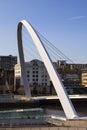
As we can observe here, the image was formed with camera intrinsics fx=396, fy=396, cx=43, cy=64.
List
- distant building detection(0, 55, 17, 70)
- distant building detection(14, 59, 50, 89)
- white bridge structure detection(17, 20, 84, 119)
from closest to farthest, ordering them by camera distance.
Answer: white bridge structure detection(17, 20, 84, 119)
distant building detection(14, 59, 50, 89)
distant building detection(0, 55, 17, 70)

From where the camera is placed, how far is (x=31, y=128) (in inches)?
618

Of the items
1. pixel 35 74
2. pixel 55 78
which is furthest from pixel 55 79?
pixel 35 74

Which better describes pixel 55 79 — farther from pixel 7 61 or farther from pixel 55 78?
pixel 7 61

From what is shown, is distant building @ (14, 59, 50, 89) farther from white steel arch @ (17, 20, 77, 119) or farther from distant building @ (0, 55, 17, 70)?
white steel arch @ (17, 20, 77, 119)

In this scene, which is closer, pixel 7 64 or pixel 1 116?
pixel 1 116

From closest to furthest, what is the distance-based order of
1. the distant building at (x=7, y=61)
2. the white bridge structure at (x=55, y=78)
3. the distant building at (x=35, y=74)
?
the white bridge structure at (x=55, y=78), the distant building at (x=35, y=74), the distant building at (x=7, y=61)

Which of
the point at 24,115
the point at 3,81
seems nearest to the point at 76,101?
the point at 3,81

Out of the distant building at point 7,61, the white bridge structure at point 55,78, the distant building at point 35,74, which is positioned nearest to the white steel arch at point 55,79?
the white bridge structure at point 55,78

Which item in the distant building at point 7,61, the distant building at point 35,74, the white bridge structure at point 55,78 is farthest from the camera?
the distant building at point 7,61

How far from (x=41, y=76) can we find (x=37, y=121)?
268ft

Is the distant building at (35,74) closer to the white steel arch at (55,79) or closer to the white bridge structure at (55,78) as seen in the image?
the white bridge structure at (55,78)

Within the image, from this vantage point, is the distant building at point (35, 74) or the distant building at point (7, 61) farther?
the distant building at point (7, 61)

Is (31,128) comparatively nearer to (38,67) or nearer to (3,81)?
(3,81)

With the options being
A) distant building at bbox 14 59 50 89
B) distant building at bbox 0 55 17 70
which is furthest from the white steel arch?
distant building at bbox 0 55 17 70
